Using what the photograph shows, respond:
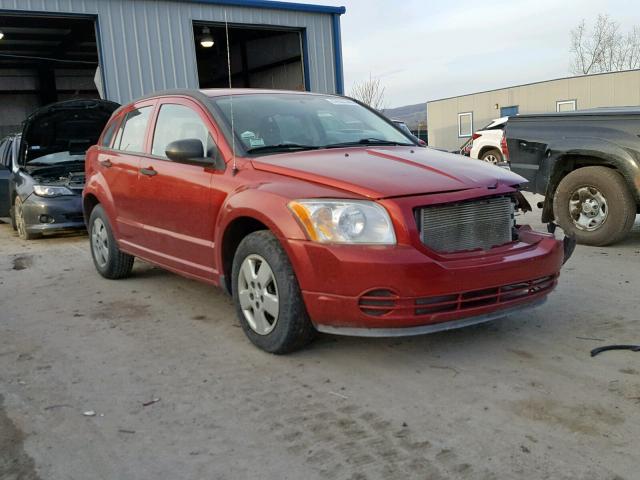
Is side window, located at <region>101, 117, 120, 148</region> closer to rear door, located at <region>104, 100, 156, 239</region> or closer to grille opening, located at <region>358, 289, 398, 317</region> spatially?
rear door, located at <region>104, 100, 156, 239</region>

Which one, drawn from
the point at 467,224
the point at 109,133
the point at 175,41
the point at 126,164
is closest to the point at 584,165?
the point at 467,224

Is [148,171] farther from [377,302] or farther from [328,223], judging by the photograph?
[377,302]

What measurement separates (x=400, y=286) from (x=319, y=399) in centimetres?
71

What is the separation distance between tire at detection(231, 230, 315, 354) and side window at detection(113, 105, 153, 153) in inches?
74.8

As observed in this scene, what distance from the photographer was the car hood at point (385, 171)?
10.8 feet

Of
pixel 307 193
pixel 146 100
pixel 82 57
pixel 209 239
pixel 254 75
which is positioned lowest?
pixel 209 239

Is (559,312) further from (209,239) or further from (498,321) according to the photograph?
(209,239)

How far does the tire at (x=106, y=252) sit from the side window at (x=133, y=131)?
73 centimetres

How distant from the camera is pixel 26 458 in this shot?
2.58 metres

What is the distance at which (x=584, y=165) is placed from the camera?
6.60m

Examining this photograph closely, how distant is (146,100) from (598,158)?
4.60 m

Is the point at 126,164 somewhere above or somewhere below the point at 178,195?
above

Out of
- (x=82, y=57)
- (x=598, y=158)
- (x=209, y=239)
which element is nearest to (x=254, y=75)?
(x=82, y=57)

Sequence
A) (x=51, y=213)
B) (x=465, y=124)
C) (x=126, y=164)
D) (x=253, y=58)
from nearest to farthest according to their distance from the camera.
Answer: (x=126, y=164), (x=51, y=213), (x=253, y=58), (x=465, y=124)
